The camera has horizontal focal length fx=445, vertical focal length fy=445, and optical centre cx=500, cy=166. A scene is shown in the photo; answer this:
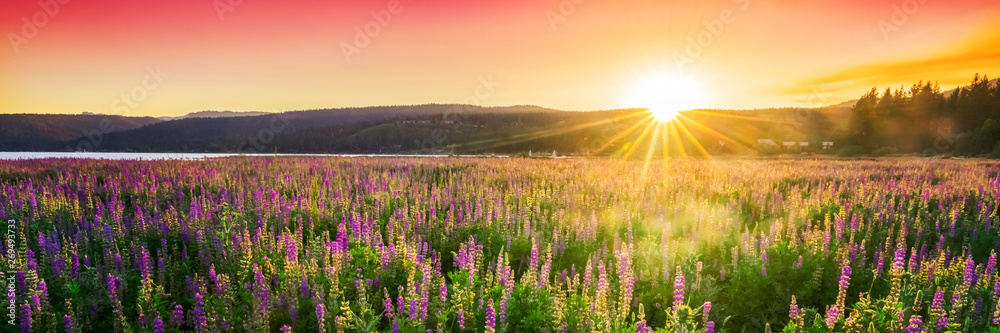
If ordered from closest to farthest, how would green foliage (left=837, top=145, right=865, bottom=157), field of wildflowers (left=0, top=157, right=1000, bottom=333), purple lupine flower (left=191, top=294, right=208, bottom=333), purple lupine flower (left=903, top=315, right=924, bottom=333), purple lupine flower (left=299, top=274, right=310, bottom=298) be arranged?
purple lupine flower (left=903, top=315, right=924, bottom=333)
purple lupine flower (left=191, top=294, right=208, bottom=333)
field of wildflowers (left=0, top=157, right=1000, bottom=333)
purple lupine flower (left=299, top=274, right=310, bottom=298)
green foliage (left=837, top=145, right=865, bottom=157)

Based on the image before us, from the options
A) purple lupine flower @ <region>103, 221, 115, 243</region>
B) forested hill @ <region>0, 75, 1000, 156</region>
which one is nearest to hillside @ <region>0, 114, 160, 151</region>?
forested hill @ <region>0, 75, 1000, 156</region>

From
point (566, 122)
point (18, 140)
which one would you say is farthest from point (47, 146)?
point (566, 122)

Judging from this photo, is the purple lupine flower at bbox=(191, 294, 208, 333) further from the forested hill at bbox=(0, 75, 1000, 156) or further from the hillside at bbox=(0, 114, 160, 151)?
the hillside at bbox=(0, 114, 160, 151)

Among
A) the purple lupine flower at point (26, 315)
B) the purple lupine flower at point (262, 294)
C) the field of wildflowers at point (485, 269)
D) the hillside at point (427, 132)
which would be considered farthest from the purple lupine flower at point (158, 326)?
the hillside at point (427, 132)

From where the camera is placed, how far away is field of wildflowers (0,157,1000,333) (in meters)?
3.52

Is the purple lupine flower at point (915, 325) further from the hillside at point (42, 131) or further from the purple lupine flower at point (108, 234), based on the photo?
the hillside at point (42, 131)

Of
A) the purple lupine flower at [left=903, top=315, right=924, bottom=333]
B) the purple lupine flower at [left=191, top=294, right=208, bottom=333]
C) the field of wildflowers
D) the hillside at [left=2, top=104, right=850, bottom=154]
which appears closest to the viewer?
the purple lupine flower at [left=903, top=315, right=924, bottom=333]

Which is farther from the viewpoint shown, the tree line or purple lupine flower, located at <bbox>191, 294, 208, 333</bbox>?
the tree line

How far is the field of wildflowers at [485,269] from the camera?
11.5 ft

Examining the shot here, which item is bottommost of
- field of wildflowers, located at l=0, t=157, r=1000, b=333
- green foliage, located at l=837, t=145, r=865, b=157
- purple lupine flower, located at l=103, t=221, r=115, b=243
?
green foliage, located at l=837, t=145, r=865, b=157

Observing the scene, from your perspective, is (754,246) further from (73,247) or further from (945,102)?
(945,102)

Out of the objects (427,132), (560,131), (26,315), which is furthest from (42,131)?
(26,315)

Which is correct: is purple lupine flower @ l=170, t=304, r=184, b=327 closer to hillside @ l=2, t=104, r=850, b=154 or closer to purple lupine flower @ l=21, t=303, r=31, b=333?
purple lupine flower @ l=21, t=303, r=31, b=333

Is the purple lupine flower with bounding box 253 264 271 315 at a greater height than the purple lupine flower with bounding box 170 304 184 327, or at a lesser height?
greater
